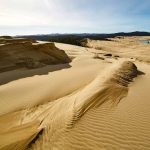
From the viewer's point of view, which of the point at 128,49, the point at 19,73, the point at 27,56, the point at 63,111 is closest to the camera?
the point at 63,111

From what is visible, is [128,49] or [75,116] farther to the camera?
[128,49]

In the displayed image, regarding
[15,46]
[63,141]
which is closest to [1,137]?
[63,141]

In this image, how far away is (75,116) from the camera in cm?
566

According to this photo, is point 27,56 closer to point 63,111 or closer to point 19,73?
point 19,73

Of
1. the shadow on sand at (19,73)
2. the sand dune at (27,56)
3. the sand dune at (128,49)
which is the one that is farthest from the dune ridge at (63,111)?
the sand dune at (128,49)

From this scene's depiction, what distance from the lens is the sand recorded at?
180 inches

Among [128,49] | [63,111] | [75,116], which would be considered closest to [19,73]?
[63,111]

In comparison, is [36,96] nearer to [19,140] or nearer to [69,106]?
[69,106]

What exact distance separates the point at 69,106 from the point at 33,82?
4.04 m

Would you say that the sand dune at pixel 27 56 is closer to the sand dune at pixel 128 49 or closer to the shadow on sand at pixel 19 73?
the shadow on sand at pixel 19 73

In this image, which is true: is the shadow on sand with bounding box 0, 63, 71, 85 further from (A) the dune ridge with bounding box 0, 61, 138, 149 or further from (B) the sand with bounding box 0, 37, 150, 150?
(A) the dune ridge with bounding box 0, 61, 138, 149

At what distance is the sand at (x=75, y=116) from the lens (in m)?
4.58

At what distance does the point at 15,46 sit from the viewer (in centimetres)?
1470

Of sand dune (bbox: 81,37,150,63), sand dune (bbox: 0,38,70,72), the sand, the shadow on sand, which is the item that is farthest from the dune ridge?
sand dune (bbox: 81,37,150,63)
